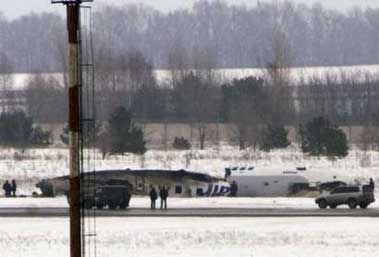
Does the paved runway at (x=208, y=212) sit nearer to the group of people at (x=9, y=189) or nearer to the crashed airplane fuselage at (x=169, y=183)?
the group of people at (x=9, y=189)

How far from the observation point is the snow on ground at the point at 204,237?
118ft

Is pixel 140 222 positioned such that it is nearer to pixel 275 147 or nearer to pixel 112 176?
pixel 112 176

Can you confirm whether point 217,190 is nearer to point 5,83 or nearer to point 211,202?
point 211,202

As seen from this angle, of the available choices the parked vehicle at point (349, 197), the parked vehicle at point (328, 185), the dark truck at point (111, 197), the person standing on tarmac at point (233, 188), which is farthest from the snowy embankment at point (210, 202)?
the dark truck at point (111, 197)

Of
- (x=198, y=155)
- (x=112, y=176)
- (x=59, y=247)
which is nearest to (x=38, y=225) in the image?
(x=59, y=247)

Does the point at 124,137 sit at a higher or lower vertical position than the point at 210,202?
higher

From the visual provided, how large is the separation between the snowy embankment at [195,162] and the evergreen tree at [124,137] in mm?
814

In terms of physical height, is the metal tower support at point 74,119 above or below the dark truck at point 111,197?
above

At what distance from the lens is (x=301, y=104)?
13662 cm

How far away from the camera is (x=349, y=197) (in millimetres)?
55375

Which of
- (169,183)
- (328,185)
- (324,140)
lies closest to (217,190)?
(169,183)

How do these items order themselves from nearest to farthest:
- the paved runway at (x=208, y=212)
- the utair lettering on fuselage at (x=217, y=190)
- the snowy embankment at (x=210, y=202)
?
the paved runway at (x=208, y=212) < the snowy embankment at (x=210, y=202) < the utair lettering on fuselage at (x=217, y=190)

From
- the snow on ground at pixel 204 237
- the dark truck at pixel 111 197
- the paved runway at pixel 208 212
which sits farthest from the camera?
the dark truck at pixel 111 197

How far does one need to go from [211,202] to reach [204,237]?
19197 mm
